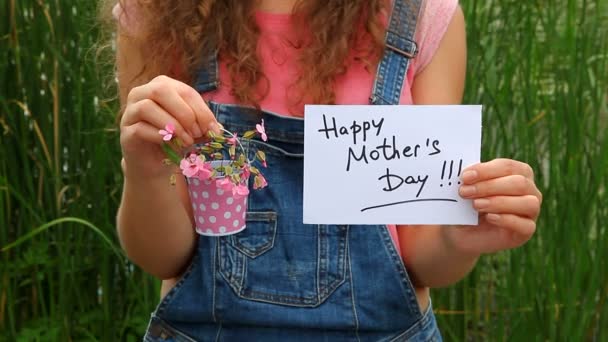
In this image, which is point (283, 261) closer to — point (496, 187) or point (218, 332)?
point (218, 332)

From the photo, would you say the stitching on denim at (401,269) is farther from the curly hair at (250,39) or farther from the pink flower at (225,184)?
the pink flower at (225,184)

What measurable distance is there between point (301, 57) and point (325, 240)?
0.90 ft

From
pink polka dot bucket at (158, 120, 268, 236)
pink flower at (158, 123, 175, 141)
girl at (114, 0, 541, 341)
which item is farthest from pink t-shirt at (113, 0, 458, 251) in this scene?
pink flower at (158, 123, 175, 141)

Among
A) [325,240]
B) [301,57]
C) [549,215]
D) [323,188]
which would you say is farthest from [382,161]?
[549,215]

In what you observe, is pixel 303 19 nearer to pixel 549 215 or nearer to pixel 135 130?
pixel 135 130

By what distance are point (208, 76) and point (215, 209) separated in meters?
0.28

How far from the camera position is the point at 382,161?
126 centimetres

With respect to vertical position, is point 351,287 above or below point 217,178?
below

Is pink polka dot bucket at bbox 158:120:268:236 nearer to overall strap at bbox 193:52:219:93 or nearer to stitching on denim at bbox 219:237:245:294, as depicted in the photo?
stitching on denim at bbox 219:237:245:294

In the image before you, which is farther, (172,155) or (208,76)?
(208,76)

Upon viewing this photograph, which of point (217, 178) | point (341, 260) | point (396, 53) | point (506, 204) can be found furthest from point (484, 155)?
point (217, 178)

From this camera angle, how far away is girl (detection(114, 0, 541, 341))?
140 centimetres

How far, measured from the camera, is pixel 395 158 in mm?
1260

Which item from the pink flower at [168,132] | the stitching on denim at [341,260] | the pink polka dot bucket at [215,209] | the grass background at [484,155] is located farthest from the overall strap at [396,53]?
the grass background at [484,155]
